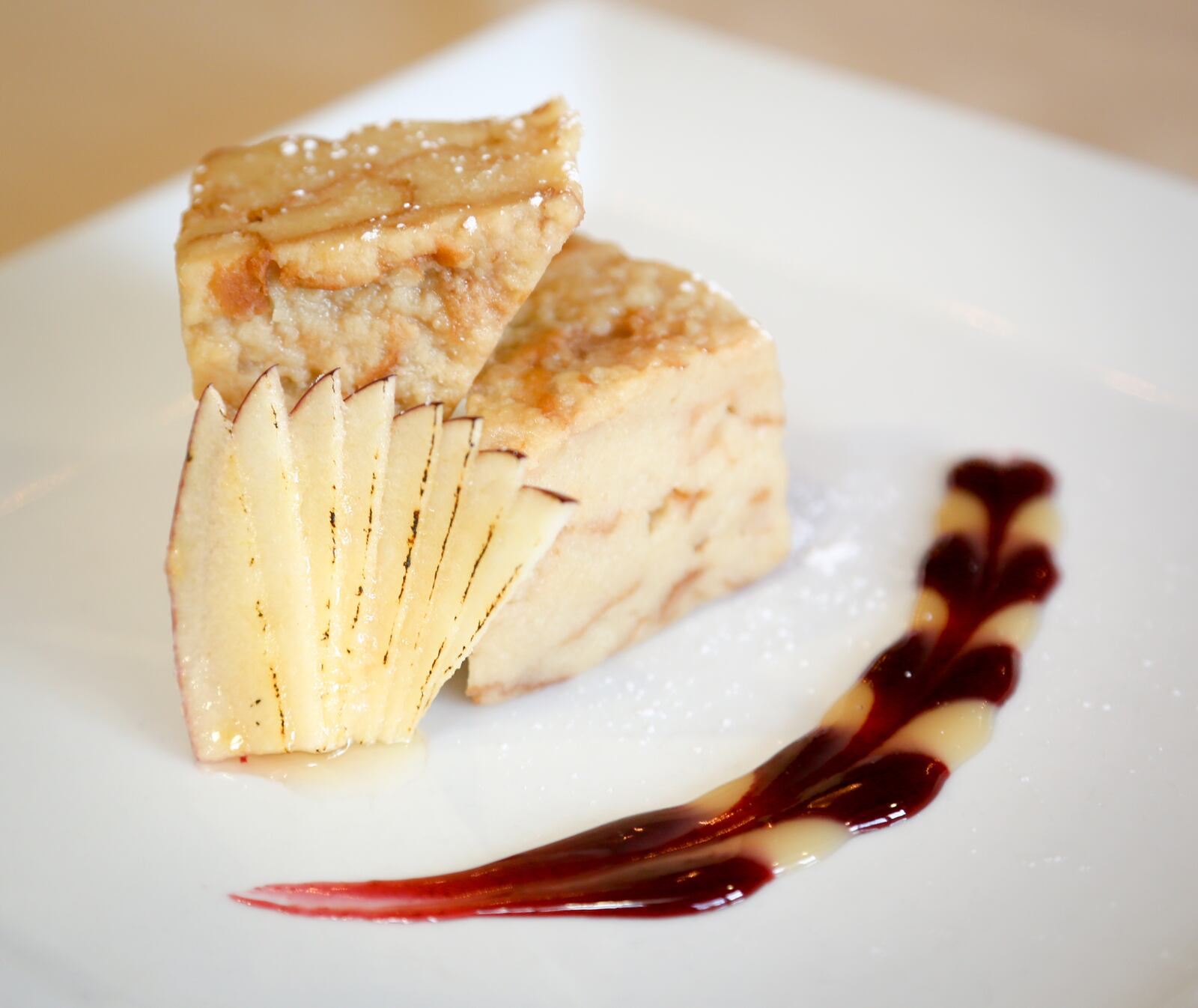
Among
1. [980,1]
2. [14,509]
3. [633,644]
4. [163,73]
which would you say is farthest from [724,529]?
[980,1]

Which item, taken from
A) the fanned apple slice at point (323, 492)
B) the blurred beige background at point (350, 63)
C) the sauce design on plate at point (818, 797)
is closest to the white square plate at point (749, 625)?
the sauce design on plate at point (818, 797)

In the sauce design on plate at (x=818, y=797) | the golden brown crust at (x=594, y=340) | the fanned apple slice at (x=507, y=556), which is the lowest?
the sauce design on plate at (x=818, y=797)

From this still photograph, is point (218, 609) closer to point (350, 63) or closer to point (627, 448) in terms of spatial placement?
point (627, 448)

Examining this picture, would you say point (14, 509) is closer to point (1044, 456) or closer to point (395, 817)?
point (395, 817)

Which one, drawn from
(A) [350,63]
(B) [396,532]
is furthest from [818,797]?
(A) [350,63]

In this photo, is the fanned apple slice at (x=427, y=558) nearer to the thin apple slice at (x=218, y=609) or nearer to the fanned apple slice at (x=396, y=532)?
the fanned apple slice at (x=396, y=532)

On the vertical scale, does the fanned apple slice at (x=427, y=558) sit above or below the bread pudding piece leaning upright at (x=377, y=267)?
below
